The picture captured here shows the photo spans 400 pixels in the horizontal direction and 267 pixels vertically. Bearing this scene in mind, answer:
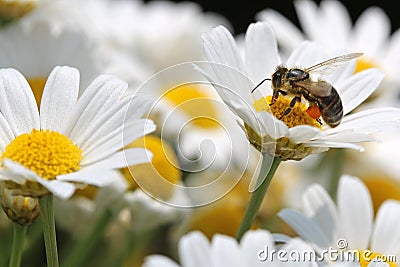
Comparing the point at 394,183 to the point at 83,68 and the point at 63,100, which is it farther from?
the point at 63,100

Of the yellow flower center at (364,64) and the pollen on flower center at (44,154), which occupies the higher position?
the yellow flower center at (364,64)

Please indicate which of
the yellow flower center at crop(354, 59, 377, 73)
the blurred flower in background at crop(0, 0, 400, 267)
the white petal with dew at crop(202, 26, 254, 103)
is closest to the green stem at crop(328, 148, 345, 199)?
the blurred flower in background at crop(0, 0, 400, 267)

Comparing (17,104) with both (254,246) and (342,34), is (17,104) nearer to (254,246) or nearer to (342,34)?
(254,246)

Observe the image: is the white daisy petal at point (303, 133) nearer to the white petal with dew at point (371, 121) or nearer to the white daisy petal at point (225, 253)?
the white petal with dew at point (371, 121)

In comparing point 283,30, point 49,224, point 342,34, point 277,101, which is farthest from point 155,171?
point 342,34

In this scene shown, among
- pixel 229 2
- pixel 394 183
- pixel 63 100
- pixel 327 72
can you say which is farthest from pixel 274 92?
pixel 229 2

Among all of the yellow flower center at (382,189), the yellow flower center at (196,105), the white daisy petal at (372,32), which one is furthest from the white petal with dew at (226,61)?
the white daisy petal at (372,32)

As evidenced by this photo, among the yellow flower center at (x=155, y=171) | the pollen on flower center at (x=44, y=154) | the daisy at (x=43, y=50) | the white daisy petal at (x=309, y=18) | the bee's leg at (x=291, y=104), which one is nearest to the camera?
the pollen on flower center at (x=44, y=154)
